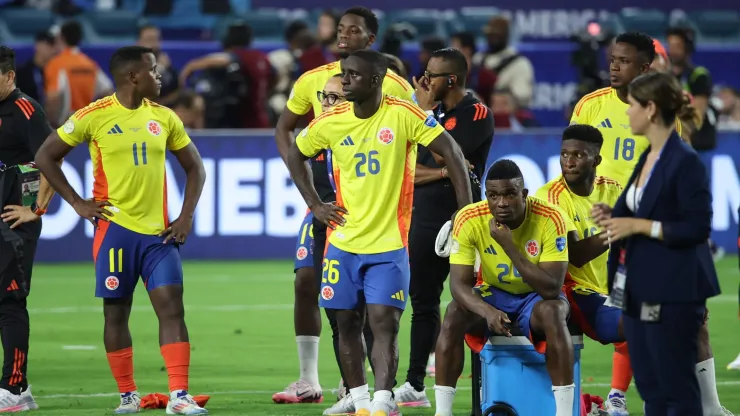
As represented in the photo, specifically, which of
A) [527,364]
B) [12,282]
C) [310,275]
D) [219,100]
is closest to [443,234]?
[527,364]

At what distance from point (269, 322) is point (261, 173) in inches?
152

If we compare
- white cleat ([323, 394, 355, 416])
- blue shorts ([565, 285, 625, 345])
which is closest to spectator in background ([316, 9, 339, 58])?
white cleat ([323, 394, 355, 416])

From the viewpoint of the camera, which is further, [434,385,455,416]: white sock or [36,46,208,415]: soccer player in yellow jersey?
[36,46,208,415]: soccer player in yellow jersey

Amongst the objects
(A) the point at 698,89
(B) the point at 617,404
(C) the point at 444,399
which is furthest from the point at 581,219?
(A) the point at 698,89

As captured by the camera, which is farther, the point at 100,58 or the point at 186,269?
the point at 100,58

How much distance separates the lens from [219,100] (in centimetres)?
1764

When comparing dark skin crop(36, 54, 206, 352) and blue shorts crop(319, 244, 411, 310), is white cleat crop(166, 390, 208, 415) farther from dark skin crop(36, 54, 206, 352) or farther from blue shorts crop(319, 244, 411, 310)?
blue shorts crop(319, 244, 411, 310)

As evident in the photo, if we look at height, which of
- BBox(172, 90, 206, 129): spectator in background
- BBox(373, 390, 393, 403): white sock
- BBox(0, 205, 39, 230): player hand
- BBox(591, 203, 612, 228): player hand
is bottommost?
BBox(373, 390, 393, 403): white sock

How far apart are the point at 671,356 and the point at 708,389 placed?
1959mm

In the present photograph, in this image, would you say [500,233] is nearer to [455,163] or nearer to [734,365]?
[455,163]

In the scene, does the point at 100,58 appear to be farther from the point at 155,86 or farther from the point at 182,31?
the point at 155,86

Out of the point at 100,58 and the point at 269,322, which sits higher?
the point at 100,58

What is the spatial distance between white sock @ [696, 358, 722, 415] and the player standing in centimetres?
221

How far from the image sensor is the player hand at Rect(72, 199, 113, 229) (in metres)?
8.31
